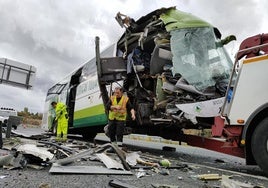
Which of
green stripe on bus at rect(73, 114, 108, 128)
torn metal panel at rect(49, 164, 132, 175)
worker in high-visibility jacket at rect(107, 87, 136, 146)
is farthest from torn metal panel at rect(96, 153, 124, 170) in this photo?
green stripe on bus at rect(73, 114, 108, 128)

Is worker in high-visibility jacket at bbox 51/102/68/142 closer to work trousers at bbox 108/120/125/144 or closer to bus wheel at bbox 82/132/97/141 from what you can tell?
bus wheel at bbox 82/132/97/141

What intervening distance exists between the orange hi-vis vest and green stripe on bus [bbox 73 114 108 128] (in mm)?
1574

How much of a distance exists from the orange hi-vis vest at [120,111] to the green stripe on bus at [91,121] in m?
1.57

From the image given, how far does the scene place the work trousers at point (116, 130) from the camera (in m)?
7.04

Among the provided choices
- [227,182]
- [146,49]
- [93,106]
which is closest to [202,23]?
[146,49]

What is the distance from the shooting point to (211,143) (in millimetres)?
5719

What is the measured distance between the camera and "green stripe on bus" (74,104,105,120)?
353 inches

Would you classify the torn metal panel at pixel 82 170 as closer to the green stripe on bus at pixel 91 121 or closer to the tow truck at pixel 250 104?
the tow truck at pixel 250 104

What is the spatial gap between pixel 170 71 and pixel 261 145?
2.67 meters

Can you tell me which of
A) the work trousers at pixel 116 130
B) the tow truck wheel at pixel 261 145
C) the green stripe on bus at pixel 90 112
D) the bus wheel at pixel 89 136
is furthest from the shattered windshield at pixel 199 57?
the bus wheel at pixel 89 136

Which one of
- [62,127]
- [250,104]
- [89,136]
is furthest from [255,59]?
[89,136]

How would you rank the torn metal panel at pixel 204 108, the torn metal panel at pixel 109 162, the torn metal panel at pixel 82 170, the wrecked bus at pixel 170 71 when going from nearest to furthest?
1. the torn metal panel at pixel 82 170
2. the torn metal panel at pixel 109 162
3. the torn metal panel at pixel 204 108
4. the wrecked bus at pixel 170 71

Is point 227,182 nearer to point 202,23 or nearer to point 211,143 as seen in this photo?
point 211,143

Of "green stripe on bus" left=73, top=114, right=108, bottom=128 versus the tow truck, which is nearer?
the tow truck
